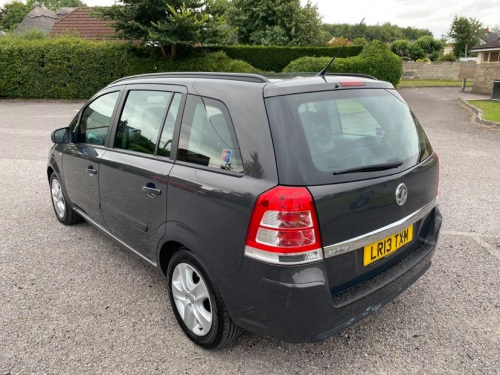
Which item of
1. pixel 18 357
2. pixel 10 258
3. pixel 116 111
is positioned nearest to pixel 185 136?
pixel 116 111

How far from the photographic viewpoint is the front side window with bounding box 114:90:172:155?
2.82 m

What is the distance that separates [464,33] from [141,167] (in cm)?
5449

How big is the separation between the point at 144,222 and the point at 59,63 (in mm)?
19128

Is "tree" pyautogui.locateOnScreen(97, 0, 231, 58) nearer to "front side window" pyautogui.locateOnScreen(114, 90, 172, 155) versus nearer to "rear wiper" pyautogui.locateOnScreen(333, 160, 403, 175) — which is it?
"front side window" pyautogui.locateOnScreen(114, 90, 172, 155)

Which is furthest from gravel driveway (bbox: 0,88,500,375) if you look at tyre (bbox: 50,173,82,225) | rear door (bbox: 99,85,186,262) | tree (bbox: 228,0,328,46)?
tree (bbox: 228,0,328,46)

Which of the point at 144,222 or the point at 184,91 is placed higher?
the point at 184,91

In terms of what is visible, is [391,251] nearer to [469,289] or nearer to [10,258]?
[469,289]

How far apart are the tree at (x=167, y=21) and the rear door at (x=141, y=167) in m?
15.0

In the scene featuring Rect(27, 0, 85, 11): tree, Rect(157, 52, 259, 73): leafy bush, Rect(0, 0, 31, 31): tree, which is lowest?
Rect(157, 52, 259, 73): leafy bush

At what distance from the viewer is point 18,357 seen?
98.7 inches

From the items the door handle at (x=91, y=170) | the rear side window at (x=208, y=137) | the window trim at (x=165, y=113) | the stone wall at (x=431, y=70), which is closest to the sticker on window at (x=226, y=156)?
the rear side window at (x=208, y=137)

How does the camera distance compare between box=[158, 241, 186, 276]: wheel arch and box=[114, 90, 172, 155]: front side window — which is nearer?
box=[158, 241, 186, 276]: wheel arch

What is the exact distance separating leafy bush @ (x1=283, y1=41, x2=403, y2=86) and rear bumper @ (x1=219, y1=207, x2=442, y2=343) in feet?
53.5

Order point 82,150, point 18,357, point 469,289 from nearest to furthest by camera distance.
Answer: point 18,357, point 469,289, point 82,150
